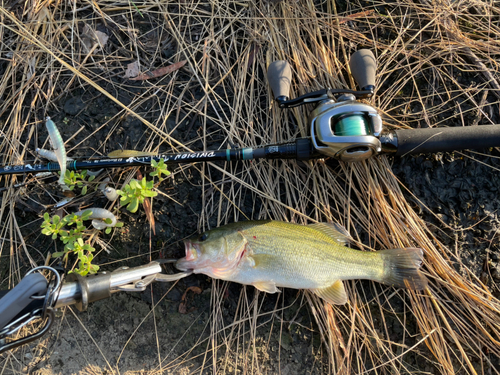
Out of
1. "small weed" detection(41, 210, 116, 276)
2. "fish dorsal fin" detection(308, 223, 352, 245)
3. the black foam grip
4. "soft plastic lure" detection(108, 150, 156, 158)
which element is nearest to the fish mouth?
"small weed" detection(41, 210, 116, 276)

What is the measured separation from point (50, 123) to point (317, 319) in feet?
9.32

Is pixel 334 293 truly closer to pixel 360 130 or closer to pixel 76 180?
pixel 360 130

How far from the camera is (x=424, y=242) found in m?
2.98

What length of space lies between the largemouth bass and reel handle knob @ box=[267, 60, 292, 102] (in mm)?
1108

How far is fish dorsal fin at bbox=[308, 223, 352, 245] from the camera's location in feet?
9.48

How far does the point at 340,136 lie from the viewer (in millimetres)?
2531

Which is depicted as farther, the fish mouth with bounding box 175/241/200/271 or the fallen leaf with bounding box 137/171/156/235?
the fallen leaf with bounding box 137/171/156/235

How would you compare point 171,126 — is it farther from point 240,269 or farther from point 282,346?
point 282,346

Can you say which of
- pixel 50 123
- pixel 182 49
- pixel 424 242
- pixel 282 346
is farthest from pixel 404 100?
pixel 50 123

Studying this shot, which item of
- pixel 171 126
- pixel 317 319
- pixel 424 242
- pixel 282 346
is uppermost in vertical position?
pixel 171 126

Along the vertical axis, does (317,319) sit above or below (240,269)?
below

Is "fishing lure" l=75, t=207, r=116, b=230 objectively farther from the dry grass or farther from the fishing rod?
the fishing rod

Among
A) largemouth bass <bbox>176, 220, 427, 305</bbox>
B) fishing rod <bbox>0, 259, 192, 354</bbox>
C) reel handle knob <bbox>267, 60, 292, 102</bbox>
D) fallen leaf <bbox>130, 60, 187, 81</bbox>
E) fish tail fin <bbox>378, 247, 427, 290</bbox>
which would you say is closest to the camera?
fishing rod <bbox>0, 259, 192, 354</bbox>

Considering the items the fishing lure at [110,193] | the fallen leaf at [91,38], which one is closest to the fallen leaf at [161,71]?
the fallen leaf at [91,38]
